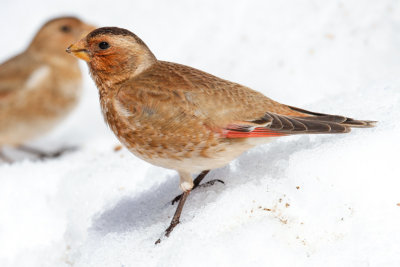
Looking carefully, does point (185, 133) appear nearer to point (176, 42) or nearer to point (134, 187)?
point (134, 187)

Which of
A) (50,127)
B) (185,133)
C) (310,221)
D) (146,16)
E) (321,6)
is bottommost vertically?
(50,127)

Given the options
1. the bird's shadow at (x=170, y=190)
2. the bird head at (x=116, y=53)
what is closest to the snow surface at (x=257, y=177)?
the bird's shadow at (x=170, y=190)

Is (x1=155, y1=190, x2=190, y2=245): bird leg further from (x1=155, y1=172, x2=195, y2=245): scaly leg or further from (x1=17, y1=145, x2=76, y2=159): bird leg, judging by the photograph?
(x1=17, y1=145, x2=76, y2=159): bird leg

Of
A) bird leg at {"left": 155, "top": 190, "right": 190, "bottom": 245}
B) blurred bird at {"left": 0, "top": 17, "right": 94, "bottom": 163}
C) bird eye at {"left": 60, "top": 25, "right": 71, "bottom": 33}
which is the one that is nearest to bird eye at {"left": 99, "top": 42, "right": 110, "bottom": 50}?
bird leg at {"left": 155, "top": 190, "right": 190, "bottom": 245}

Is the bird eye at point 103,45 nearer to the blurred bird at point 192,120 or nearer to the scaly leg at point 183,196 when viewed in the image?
the blurred bird at point 192,120

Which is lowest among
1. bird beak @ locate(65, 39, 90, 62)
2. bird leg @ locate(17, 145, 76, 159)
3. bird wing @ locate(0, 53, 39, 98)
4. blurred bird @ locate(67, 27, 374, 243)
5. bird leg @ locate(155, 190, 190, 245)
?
bird leg @ locate(17, 145, 76, 159)

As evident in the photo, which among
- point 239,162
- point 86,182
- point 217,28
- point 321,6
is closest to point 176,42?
point 217,28
